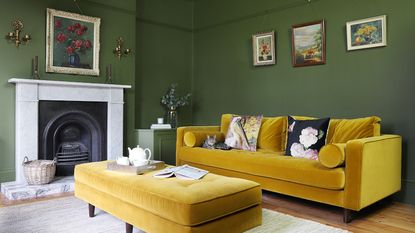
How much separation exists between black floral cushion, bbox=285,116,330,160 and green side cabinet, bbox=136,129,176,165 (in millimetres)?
2003

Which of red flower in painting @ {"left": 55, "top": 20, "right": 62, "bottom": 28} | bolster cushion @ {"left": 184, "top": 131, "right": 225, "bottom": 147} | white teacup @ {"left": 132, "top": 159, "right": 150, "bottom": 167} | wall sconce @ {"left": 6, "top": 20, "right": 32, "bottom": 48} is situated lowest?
white teacup @ {"left": 132, "top": 159, "right": 150, "bottom": 167}

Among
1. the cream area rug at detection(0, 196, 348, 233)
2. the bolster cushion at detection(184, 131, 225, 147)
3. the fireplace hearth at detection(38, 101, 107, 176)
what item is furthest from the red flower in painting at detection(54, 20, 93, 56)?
the cream area rug at detection(0, 196, 348, 233)

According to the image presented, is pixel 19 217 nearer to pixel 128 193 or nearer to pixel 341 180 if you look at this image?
pixel 128 193

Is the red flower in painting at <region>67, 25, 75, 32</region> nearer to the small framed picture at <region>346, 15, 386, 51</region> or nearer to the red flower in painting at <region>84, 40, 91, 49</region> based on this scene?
the red flower in painting at <region>84, 40, 91, 49</region>

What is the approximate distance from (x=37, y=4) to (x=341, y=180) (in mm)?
3844

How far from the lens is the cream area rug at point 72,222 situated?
2.43 meters

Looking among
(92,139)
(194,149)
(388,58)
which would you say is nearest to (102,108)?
(92,139)

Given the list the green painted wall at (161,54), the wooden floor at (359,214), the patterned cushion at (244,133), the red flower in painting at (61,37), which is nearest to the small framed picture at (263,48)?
the patterned cushion at (244,133)

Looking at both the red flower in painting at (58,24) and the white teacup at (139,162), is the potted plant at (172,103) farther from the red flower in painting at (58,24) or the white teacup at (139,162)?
the white teacup at (139,162)

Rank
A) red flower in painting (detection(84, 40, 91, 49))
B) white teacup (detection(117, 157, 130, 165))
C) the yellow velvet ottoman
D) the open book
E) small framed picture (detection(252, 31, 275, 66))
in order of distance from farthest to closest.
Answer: small framed picture (detection(252, 31, 275, 66))
red flower in painting (detection(84, 40, 91, 49))
white teacup (detection(117, 157, 130, 165))
the open book
the yellow velvet ottoman

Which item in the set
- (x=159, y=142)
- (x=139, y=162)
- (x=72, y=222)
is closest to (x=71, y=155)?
(x=159, y=142)

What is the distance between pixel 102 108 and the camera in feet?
14.2

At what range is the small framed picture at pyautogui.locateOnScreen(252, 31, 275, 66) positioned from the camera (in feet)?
14.5

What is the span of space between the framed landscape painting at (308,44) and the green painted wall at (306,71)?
0.24ft
